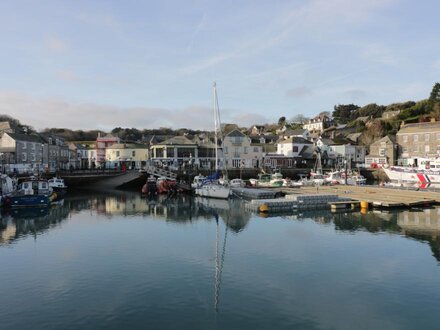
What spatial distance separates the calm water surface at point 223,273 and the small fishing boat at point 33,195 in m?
7.33

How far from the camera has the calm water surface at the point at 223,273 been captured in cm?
1370

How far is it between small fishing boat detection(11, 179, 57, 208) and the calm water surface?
733 cm

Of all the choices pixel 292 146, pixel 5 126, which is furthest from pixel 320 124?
pixel 5 126

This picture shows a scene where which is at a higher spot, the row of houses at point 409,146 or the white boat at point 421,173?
the row of houses at point 409,146

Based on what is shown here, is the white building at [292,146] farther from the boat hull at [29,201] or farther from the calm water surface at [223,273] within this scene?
the boat hull at [29,201]

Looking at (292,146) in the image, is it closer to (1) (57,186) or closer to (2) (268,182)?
(2) (268,182)

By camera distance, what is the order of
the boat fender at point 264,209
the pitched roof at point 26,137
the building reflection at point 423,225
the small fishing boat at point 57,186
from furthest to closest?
the pitched roof at point 26,137, the small fishing boat at point 57,186, the boat fender at point 264,209, the building reflection at point 423,225

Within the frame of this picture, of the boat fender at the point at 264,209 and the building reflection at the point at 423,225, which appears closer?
the building reflection at the point at 423,225

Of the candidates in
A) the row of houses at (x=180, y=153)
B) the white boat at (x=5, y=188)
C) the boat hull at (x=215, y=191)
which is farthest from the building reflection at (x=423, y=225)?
the white boat at (x=5, y=188)

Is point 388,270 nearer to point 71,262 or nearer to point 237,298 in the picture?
point 237,298

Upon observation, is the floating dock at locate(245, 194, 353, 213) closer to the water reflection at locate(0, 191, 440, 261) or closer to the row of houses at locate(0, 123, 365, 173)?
the water reflection at locate(0, 191, 440, 261)

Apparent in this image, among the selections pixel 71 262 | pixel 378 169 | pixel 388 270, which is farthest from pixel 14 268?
pixel 378 169

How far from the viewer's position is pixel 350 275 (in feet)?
59.5

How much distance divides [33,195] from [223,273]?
95.9 feet
